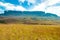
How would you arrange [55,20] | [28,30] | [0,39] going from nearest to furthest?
[0,39], [28,30], [55,20]

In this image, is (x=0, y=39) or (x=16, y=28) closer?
(x=0, y=39)

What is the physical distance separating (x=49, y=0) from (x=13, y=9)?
1686 millimetres

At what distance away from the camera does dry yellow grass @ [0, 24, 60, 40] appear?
259 inches

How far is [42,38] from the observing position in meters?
6.57

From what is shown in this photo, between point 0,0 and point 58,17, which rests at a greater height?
point 0,0

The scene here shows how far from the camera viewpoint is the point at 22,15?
849 centimetres

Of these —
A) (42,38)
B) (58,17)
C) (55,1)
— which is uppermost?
(55,1)

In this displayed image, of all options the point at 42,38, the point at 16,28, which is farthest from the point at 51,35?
the point at 16,28

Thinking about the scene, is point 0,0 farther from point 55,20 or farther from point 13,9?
point 55,20

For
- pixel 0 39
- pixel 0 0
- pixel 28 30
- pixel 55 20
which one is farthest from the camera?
pixel 55 20

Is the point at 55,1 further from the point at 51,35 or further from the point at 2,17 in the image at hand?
the point at 2,17

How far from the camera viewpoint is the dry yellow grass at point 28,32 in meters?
6.58

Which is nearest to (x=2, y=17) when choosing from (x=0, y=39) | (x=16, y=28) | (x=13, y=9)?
(x=13, y=9)

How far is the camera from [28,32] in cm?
689
